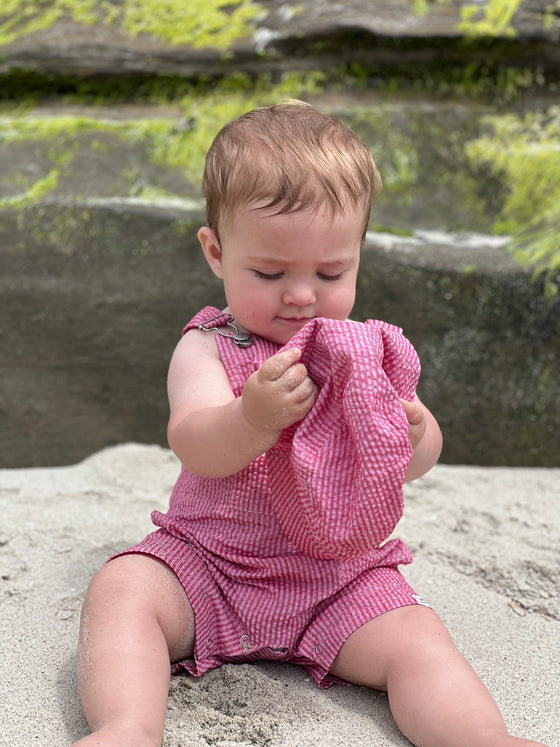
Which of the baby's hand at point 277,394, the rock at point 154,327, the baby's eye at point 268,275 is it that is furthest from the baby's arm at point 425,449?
the rock at point 154,327

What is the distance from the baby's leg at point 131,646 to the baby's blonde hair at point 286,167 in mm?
710

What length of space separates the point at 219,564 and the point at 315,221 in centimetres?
69

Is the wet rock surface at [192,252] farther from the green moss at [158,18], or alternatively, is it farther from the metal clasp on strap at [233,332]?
the metal clasp on strap at [233,332]

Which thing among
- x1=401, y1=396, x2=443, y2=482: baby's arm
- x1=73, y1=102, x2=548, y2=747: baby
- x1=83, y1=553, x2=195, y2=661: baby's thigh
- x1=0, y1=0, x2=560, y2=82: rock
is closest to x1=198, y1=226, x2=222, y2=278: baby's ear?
x1=73, y1=102, x2=548, y2=747: baby

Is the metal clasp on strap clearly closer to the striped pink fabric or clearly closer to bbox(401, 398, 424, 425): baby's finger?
the striped pink fabric

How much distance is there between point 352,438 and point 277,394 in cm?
15

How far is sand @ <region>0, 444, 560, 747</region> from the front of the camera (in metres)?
1.49

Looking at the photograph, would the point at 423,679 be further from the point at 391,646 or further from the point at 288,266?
the point at 288,266

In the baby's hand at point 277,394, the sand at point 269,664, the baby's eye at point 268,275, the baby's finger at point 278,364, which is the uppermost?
the baby's eye at point 268,275

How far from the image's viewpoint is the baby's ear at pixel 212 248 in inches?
71.8

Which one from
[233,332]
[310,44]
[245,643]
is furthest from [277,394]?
[310,44]

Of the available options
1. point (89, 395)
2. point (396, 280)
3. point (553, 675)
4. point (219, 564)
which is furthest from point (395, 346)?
point (89, 395)

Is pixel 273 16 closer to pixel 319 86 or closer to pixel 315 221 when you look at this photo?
pixel 319 86

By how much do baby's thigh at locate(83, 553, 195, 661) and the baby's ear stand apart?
1.99 feet
